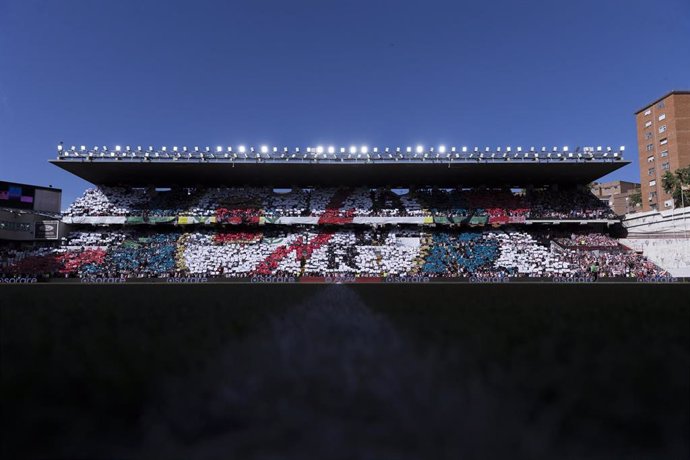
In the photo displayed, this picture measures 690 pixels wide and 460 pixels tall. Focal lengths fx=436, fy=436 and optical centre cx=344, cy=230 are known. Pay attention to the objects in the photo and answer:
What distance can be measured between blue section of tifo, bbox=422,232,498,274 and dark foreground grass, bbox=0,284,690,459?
3745cm

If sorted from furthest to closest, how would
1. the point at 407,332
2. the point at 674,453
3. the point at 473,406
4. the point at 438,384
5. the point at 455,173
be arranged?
the point at 455,173 < the point at 407,332 < the point at 438,384 < the point at 473,406 < the point at 674,453

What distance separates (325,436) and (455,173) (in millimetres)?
53720

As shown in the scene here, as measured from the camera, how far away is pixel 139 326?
26.0 ft

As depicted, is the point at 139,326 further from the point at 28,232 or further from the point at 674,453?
the point at 28,232

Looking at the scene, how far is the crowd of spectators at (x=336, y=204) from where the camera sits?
5206cm

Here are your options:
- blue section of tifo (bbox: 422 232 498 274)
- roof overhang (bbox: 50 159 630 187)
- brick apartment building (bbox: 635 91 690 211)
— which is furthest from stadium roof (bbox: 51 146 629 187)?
brick apartment building (bbox: 635 91 690 211)

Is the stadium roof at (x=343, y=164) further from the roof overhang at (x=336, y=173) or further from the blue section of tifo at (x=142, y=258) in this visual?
the blue section of tifo at (x=142, y=258)

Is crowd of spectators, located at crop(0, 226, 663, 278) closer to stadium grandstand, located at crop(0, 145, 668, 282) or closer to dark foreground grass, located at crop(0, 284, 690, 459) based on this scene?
stadium grandstand, located at crop(0, 145, 668, 282)

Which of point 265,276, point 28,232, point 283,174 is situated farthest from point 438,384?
point 28,232
